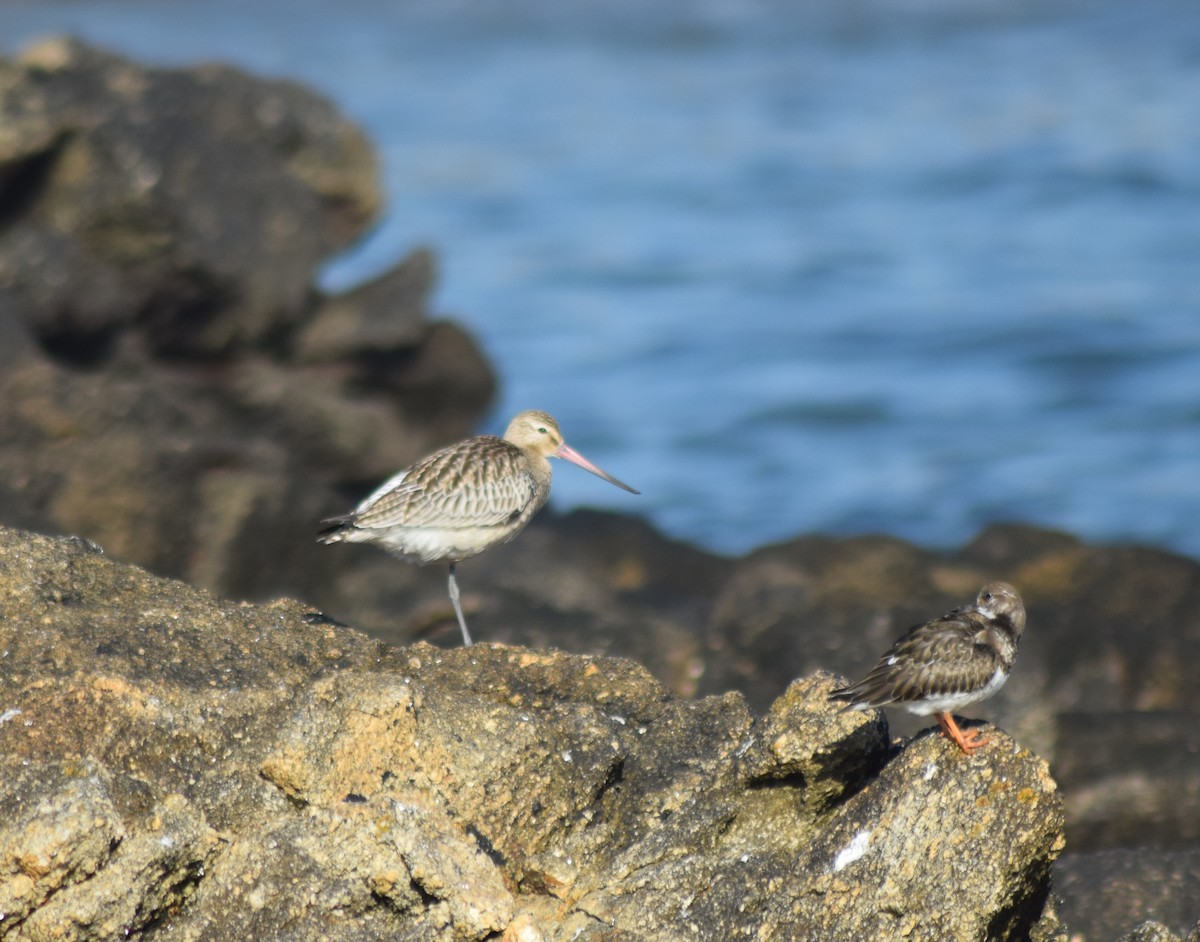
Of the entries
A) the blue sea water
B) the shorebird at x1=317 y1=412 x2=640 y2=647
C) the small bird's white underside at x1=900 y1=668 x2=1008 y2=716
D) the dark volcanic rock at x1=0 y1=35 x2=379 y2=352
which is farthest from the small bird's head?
the blue sea water

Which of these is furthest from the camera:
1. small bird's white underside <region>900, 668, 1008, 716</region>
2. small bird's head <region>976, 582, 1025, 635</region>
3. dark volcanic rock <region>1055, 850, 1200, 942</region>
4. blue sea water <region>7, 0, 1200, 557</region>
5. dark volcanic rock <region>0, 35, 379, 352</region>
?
blue sea water <region>7, 0, 1200, 557</region>

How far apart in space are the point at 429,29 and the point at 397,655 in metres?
41.8

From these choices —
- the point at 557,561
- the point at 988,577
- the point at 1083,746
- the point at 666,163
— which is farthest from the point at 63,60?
the point at 666,163

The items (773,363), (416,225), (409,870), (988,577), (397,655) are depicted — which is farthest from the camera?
(416,225)

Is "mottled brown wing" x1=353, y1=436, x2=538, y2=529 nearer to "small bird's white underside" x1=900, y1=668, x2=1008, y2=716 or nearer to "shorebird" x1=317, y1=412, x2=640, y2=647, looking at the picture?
"shorebird" x1=317, y1=412, x2=640, y2=647

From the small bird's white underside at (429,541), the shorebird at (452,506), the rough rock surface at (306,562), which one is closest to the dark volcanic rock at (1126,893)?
the rough rock surface at (306,562)

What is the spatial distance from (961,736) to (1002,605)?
4.92ft

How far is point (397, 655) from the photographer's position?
6.82 metres

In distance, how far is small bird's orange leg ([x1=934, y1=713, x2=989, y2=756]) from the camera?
5.72 m

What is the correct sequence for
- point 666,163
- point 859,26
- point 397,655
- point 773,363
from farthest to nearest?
1. point 859,26
2. point 666,163
3. point 773,363
4. point 397,655

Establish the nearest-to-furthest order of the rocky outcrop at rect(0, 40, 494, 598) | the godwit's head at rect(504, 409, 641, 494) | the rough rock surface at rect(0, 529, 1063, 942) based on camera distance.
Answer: the rough rock surface at rect(0, 529, 1063, 942)
the godwit's head at rect(504, 409, 641, 494)
the rocky outcrop at rect(0, 40, 494, 598)

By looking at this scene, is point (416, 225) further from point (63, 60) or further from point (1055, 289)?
point (63, 60)

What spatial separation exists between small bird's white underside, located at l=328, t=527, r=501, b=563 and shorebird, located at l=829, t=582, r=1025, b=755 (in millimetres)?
3516

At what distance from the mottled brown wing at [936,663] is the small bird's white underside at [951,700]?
0.02 m
